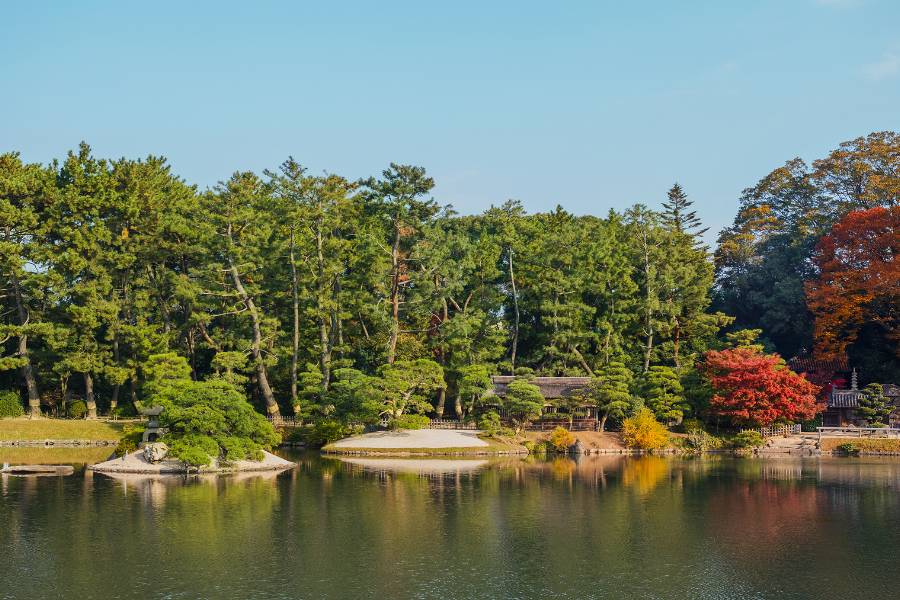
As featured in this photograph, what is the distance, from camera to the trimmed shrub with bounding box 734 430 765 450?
5697 cm

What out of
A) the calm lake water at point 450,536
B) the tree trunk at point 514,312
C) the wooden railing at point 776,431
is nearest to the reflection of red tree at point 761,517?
the calm lake water at point 450,536

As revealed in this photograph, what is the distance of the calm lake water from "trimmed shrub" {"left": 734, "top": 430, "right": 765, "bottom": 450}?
37.9 feet

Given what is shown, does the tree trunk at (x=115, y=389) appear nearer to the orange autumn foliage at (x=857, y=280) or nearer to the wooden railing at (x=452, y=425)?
the wooden railing at (x=452, y=425)

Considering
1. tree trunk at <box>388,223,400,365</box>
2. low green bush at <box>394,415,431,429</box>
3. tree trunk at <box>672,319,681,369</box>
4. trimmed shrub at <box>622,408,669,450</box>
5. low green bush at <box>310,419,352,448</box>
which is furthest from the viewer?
tree trunk at <box>672,319,681,369</box>

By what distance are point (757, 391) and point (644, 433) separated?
7533 mm

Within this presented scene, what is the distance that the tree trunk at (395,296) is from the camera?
61.2 m

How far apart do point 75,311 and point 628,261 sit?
123 feet

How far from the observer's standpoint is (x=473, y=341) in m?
64.6

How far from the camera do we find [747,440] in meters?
57.0

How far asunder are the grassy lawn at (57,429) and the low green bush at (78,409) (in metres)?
2.56

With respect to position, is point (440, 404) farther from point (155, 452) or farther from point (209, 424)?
point (155, 452)

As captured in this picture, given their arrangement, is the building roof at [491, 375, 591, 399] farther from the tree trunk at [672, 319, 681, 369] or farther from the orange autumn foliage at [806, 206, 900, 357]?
the orange autumn foliage at [806, 206, 900, 357]

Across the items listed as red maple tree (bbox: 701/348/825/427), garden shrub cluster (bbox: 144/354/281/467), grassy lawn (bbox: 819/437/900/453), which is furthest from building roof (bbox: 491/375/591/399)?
garden shrub cluster (bbox: 144/354/281/467)

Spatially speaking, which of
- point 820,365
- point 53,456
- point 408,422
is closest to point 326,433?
point 408,422
